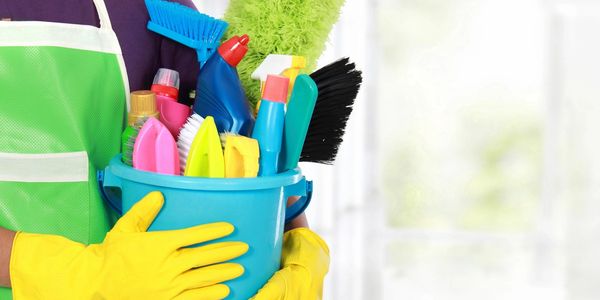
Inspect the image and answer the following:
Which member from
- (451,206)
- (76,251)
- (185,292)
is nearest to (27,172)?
(76,251)

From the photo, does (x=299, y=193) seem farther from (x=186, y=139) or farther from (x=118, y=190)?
(x=118, y=190)

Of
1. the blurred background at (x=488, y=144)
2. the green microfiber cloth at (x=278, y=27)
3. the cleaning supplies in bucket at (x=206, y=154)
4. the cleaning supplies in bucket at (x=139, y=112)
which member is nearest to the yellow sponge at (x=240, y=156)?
the cleaning supplies in bucket at (x=206, y=154)

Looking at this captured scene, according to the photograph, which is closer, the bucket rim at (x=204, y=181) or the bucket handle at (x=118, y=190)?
the bucket rim at (x=204, y=181)

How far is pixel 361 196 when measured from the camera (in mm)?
1965

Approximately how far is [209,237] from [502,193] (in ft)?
7.15

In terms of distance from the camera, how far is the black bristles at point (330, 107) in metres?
0.68

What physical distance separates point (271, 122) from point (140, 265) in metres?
0.18

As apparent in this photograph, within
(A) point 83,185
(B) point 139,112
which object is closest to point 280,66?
(B) point 139,112

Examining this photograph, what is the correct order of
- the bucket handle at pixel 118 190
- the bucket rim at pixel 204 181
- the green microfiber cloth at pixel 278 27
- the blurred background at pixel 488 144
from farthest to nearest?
the blurred background at pixel 488 144 < the green microfiber cloth at pixel 278 27 < the bucket handle at pixel 118 190 < the bucket rim at pixel 204 181

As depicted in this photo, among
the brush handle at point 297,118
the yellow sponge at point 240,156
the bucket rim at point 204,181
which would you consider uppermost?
the brush handle at point 297,118

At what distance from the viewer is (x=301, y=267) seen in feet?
2.34

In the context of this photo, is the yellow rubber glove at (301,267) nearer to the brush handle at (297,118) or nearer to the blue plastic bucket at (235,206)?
the blue plastic bucket at (235,206)

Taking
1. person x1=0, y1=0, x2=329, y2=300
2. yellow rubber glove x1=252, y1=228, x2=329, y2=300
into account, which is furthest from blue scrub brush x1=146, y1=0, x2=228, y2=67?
yellow rubber glove x1=252, y1=228, x2=329, y2=300

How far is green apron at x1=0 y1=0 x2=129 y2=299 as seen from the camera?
672 millimetres
